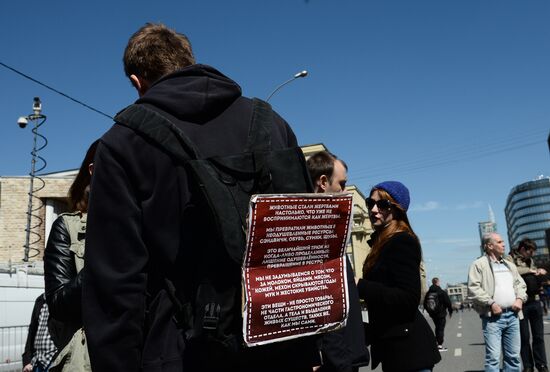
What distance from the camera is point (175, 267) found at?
168cm

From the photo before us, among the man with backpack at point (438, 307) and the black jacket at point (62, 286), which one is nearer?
the black jacket at point (62, 286)

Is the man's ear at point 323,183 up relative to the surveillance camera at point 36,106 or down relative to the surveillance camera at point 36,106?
down

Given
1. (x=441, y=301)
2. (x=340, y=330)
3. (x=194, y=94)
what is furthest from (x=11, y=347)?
(x=441, y=301)

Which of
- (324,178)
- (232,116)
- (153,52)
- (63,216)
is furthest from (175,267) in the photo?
(324,178)

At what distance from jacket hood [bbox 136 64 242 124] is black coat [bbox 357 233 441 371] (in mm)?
1996

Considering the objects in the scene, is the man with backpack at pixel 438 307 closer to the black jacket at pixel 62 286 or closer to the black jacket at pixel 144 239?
the black jacket at pixel 62 286

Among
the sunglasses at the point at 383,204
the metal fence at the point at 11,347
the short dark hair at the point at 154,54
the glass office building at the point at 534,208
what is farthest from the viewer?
the glass office building at the point at 534,208

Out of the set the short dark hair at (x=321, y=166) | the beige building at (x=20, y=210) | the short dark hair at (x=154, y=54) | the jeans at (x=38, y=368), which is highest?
the beige building at (x=20, y=210)

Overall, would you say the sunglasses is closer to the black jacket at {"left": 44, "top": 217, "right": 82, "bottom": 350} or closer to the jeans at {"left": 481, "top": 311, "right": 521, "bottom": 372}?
the black jacket at {"left": 44, "top": 217, "right": 82, "bottom": 350}

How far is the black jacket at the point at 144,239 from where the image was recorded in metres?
1.58

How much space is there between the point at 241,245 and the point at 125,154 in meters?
0.45

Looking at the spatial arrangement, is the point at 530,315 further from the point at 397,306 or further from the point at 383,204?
the point at 397,306

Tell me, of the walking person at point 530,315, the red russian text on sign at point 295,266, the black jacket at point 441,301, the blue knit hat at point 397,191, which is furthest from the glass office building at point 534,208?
the red russian text on sign at point 295,266

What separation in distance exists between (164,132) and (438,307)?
578 inches
